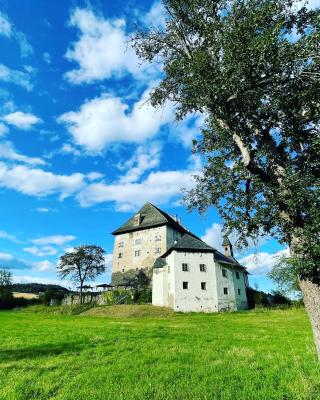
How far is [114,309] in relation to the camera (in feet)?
125

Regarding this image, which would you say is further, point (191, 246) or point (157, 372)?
point (191, 246)

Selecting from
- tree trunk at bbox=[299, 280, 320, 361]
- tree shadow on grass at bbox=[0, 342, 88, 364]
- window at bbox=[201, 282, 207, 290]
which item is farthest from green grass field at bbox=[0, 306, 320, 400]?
window at bbox=[201, 282, 207, 290]

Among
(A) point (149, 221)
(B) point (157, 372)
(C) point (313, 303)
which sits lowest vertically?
(B) point (157, 372)

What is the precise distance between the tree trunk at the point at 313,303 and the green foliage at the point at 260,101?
26 cm

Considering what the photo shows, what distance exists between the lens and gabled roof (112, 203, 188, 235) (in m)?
57.0

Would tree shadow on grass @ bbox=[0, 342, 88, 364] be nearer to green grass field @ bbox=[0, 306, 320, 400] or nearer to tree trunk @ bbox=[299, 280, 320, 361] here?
green grass field @ bbox=[0, 306, 320, 400]

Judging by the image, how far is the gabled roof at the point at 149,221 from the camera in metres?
57.0

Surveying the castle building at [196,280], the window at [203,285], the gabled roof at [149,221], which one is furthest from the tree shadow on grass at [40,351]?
the gabled roof at [149,221]

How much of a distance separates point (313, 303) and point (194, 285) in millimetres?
35820

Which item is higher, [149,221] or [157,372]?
[149,221]

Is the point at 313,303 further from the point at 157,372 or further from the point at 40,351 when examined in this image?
the point at 40,351

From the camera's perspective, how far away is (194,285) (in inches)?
1620

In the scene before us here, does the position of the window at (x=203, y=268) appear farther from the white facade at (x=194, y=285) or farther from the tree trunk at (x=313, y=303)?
the tree trunk at (x=313, y=303)

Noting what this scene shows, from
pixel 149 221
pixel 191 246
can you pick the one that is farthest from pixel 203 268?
pixel 149 221
